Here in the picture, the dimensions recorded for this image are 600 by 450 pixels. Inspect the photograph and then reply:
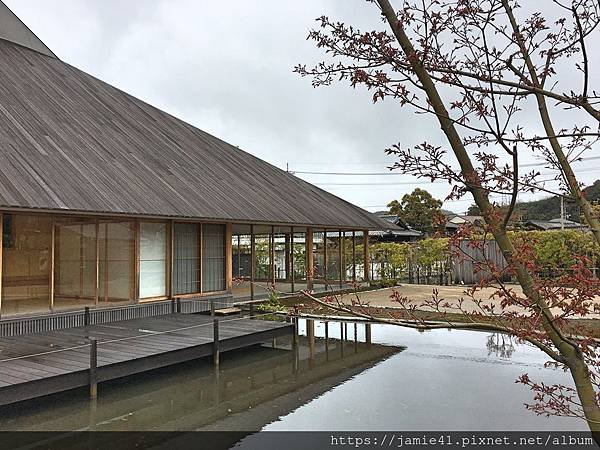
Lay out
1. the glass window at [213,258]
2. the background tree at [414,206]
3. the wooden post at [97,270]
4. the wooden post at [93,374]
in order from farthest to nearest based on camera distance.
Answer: the background tree at [414,206] < the glass window at [213,258] < the wooden post at [97,270] < the wooden post at [93,374]

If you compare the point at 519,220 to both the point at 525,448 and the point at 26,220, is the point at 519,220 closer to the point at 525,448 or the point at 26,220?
the point at 525,448

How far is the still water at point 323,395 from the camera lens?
5285 mm

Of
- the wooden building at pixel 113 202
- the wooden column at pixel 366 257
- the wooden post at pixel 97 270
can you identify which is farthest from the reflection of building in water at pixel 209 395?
the wooden column at pixel 366 257

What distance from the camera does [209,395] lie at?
6359 millimetres

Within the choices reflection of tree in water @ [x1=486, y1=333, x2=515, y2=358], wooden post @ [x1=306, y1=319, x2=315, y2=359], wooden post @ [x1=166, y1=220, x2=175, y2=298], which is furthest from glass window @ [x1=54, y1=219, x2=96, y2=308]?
reflection of tree in water @ [x1=486, y1=333, x2=515, y2=358]

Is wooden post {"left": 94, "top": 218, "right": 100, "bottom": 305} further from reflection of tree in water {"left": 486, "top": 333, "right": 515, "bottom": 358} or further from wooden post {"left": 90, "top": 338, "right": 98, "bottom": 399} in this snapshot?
reflection of tree in water {"left": 486, "top": 333, "right": 515, "bottom": 358}

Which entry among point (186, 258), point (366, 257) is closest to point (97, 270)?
point (186, 258)

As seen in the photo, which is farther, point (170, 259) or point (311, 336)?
point (170, 259)

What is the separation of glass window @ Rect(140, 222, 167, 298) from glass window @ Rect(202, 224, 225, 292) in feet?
3.80

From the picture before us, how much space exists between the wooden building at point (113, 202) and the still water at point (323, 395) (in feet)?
4.85

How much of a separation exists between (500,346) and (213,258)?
653cm

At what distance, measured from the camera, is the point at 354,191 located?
59.8 meters

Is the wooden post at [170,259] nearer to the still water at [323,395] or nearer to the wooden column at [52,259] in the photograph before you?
the wooden column at [52,259]

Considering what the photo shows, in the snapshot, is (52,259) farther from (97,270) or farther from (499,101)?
(499,101)
